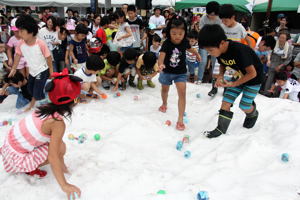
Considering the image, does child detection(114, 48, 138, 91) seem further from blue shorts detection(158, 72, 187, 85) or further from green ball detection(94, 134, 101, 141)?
green ball detection(94, 134, 101, 141)

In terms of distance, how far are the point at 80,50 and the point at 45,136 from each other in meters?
3.62

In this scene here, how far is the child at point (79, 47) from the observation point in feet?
17.5

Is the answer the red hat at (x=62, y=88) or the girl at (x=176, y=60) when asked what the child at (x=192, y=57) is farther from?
the red hat at (x=62, y=88)

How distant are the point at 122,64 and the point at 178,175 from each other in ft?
11.2

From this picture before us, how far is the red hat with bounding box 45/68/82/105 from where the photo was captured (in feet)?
6.71

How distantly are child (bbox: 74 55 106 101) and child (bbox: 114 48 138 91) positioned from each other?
646 millimetres

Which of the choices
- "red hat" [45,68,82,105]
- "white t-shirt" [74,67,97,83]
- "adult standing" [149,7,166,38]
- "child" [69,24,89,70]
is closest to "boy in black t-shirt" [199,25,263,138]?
"red hat" [45,68,82,105]

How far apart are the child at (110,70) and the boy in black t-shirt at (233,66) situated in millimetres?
2718

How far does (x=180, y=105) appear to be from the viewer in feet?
13.1

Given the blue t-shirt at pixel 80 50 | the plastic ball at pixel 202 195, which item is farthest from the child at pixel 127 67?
the plastic ball at pixel 202 195

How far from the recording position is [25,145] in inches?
95.0

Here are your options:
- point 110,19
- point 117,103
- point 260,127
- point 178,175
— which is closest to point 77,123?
point 117,103

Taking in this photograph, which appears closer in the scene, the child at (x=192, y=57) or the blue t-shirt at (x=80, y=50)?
the blue t-shirt at (x=80, y=50)

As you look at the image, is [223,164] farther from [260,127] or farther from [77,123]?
[77,123]
